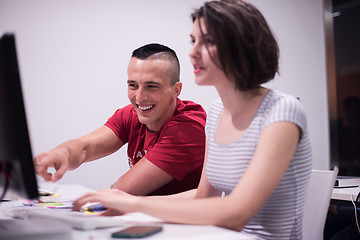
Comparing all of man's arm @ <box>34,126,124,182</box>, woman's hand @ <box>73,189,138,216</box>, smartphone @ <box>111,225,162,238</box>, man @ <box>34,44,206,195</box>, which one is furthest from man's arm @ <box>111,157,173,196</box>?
smartphone @ <box>111,225,162,238</box>

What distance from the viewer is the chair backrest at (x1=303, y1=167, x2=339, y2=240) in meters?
1.51

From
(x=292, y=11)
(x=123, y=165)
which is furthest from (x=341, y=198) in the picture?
(x=292, y=11)

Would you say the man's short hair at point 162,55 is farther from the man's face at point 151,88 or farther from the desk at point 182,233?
the desk at point 182,233

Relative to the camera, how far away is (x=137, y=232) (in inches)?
33.3

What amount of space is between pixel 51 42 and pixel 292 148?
2.43 m

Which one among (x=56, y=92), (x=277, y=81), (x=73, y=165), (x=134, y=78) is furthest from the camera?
(x=277, y=81)

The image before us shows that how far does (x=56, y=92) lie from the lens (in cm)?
297

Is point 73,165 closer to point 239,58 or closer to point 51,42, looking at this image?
point 239,58

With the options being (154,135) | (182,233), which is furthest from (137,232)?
(154,135)

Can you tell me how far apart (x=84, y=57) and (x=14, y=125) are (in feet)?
7.71

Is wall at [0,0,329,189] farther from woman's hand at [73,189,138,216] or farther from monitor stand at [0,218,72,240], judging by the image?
monitor stand at [0,218,72,240]

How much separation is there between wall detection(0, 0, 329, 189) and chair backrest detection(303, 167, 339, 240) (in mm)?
1701

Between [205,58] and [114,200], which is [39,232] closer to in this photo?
[114,200]

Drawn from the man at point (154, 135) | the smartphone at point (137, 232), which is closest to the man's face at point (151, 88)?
the man at point (154, 135)
